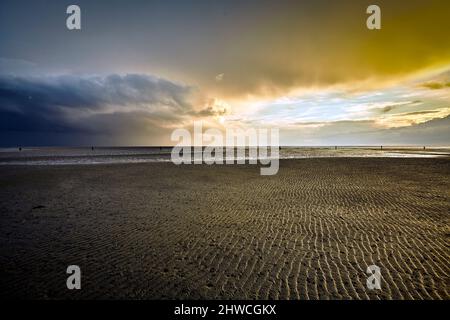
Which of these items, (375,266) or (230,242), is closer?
(375,266)

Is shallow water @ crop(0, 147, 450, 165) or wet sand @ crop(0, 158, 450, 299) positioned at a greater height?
shallow water @ crop(0, 147, 450, 165)

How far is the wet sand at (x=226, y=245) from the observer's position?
5.37 metres

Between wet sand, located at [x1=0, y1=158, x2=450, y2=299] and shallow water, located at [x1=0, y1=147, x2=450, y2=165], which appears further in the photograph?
shallow water, located at [x1=0, y1=147, x2=450, y2=165]

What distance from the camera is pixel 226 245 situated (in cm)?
764

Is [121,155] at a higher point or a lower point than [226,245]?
higher

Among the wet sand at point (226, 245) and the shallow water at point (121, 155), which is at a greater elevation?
the shallow water at point (121, 155)

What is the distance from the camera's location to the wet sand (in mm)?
5367

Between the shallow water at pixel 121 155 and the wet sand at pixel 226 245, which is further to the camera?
the shallow water at pixel 121 155

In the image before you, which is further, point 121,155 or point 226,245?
point 121,155

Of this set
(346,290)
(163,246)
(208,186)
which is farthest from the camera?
(208,186)

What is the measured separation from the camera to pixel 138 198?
1434 cm
